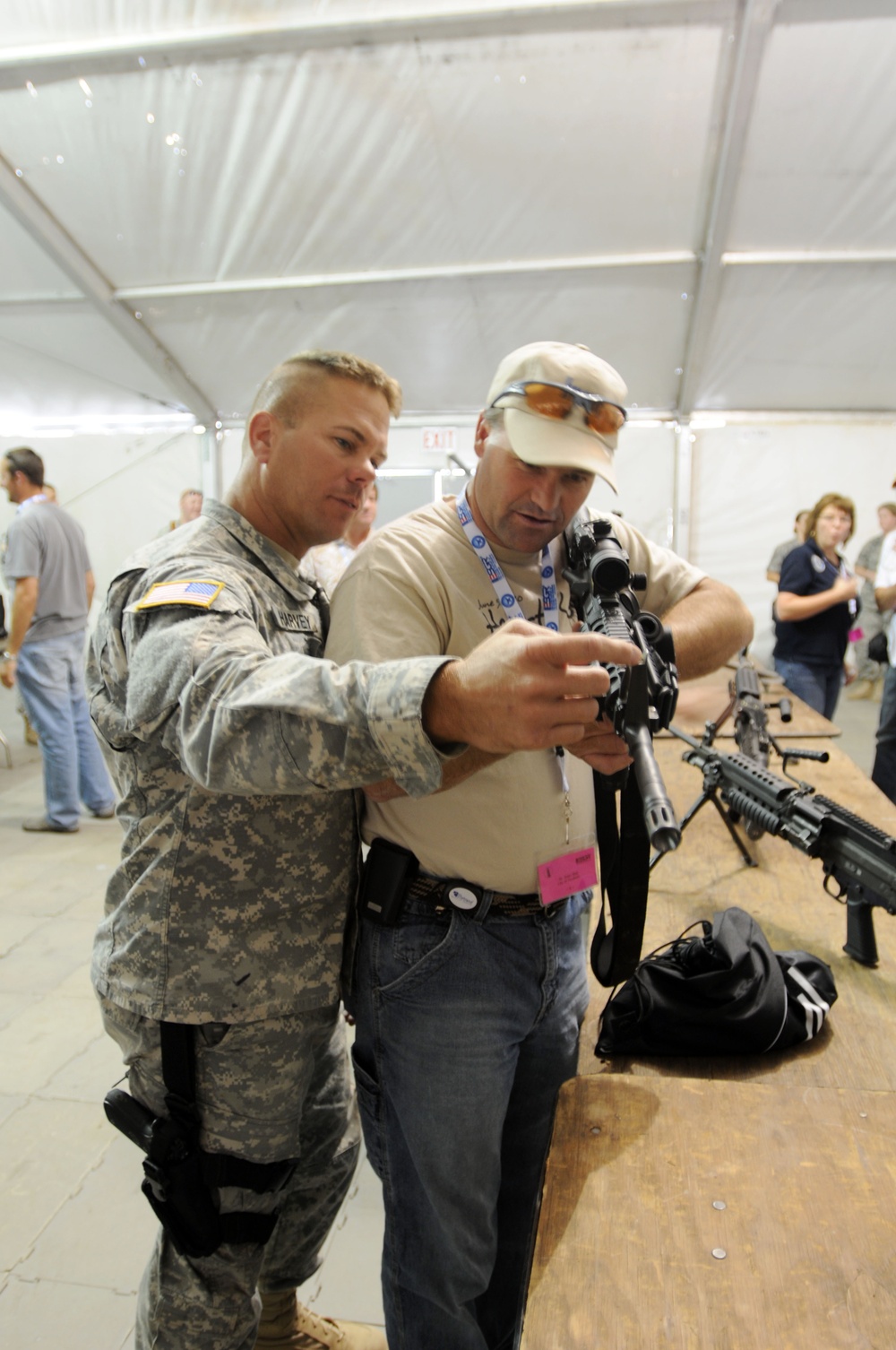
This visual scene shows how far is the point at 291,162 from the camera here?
4707 mm

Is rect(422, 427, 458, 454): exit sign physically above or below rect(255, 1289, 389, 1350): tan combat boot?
above

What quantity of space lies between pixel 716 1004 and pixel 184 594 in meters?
1.18

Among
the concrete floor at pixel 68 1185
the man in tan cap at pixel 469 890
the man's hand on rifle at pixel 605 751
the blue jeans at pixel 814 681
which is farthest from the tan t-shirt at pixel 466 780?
the blue jeans at pixel 814 681

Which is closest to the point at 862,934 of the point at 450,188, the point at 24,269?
the point at 450,188

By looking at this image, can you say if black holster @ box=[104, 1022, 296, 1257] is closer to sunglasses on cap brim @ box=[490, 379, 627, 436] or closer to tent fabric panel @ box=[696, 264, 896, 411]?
sunglasses on cap brim @ box=[490, 379, 627, 436]

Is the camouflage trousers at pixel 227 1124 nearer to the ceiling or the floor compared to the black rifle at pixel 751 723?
nearer to the floor

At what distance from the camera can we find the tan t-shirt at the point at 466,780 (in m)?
1.18

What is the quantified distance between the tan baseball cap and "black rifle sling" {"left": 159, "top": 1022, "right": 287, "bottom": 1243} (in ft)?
3.39

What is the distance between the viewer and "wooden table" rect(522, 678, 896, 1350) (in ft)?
2.95

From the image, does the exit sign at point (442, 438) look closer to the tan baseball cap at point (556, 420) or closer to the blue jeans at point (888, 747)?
the blue jeans at point (888, 747)

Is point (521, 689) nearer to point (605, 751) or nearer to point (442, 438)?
point (605, 751)

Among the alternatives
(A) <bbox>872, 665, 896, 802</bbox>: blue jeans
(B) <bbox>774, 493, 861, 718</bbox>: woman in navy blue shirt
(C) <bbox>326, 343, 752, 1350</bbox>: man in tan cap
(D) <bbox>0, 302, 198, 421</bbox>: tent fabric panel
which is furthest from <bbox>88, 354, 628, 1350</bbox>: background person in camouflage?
(D) <bbox>0, 302, 198, 421</bbox>: tent fabric panel

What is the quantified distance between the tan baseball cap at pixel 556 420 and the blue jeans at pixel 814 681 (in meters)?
3.77

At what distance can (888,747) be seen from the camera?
4113mm
